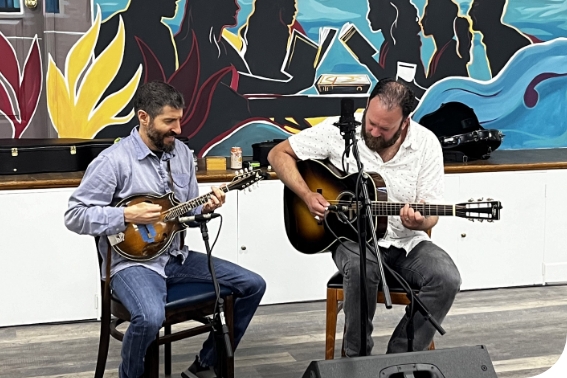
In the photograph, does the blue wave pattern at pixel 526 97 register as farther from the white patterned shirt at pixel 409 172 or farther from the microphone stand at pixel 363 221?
the microphone stand at pixel 363 221

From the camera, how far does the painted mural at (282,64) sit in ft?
14.6

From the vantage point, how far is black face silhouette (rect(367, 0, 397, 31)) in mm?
4859

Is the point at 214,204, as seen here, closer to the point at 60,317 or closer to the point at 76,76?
Result: the point at 60,317

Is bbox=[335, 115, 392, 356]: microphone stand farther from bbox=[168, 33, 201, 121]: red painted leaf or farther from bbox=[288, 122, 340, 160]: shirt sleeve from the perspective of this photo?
bbox=[168, 33, 201, 121]: red painted leaf

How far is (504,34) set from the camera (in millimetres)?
5105

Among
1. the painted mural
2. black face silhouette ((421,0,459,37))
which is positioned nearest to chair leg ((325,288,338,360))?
the painted mural

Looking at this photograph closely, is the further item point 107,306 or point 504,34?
point 504,34

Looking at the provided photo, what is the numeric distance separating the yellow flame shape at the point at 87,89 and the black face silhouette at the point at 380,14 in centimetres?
137

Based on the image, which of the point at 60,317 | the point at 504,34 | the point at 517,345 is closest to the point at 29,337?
the point at 60,317

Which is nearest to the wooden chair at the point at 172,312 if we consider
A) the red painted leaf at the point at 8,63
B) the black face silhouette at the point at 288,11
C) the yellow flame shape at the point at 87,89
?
the yellow flame shape at the point at 87,89

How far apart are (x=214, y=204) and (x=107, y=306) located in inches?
21.7

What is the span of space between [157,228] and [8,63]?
176 cm

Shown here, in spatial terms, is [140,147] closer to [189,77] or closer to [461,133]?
[189,77]

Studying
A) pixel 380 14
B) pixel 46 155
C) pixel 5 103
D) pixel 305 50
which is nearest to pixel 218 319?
pixel 46 155
